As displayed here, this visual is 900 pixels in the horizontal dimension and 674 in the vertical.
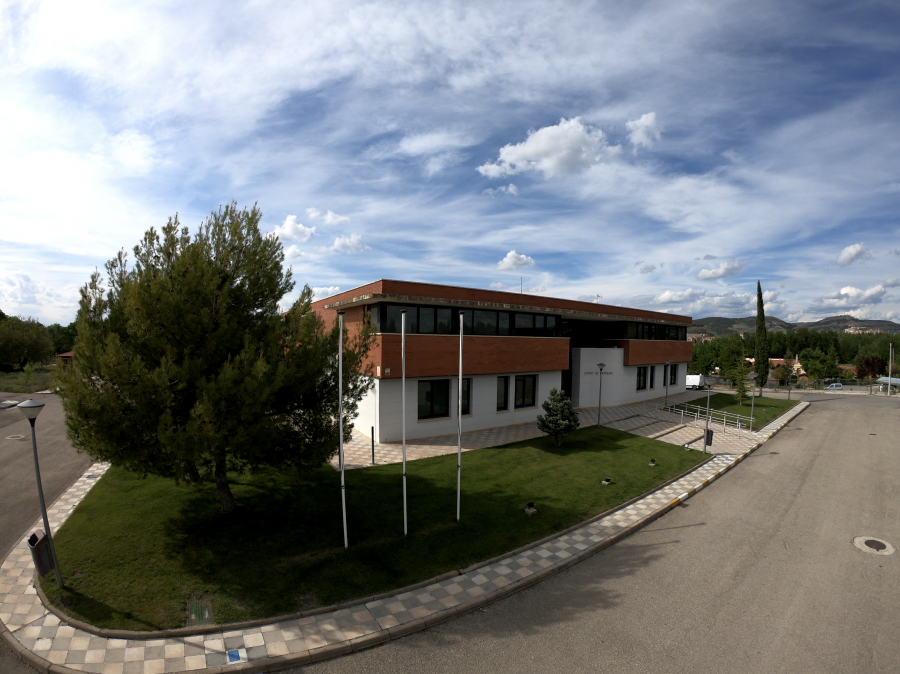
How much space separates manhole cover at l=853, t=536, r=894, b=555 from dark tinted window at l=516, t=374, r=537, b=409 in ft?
46.2

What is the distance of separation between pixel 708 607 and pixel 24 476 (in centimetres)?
1997

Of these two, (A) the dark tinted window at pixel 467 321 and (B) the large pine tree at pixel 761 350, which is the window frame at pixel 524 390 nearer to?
(A) the dark tinted window at pixel 467 321

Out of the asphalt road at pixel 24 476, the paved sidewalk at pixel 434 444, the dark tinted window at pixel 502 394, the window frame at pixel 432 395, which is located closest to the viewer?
the asphalt road at pixel 24 476

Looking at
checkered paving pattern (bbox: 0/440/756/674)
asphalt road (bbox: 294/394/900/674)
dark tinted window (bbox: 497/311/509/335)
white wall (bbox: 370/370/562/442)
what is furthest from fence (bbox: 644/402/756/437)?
checkered paving pattern (bbox: 0/440/756/674)

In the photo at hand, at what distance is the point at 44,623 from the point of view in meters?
7.24

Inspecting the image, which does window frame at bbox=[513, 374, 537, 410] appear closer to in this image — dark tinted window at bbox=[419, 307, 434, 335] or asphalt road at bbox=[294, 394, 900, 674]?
dark tinted window at bbox=[419, 307, 434, 335]

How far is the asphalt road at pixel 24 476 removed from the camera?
10355 millimetres

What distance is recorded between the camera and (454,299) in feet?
65.2

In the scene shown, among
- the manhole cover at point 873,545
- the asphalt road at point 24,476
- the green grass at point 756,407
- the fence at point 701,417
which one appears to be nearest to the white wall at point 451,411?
the fence at point 701,417

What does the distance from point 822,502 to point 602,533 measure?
27.7ft

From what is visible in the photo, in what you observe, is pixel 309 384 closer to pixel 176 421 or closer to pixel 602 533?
pixel 176 421

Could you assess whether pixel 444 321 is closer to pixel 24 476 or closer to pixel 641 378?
pixel 24 476

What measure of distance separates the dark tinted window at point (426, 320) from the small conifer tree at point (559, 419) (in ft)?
19.9

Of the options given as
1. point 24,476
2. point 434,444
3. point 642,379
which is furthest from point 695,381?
point 24,476
